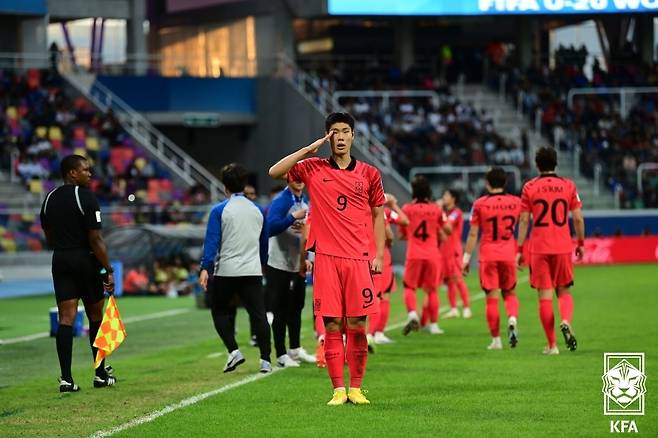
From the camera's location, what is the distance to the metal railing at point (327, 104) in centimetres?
4809

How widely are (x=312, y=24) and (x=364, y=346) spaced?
46.8 metres

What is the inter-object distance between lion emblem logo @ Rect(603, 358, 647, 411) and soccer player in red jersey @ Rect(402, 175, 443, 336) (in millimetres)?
8371

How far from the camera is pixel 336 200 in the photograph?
12.2m

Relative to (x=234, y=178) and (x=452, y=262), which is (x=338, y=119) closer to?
(x=234, y=178)

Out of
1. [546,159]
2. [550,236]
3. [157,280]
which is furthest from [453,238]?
[157,280]

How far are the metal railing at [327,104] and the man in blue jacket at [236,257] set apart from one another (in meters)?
32.4

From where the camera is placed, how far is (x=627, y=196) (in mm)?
48000

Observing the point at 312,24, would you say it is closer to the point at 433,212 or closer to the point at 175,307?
the point at 175,307

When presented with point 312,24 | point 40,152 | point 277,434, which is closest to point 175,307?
point 40,152

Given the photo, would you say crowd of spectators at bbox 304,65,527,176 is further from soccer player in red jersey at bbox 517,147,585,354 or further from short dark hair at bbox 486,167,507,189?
soccer player in red jersey at bbox 517,147,585,354

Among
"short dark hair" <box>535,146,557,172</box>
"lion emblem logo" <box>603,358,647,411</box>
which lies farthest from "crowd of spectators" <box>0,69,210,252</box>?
"lion emblem logo" <box>603,358,647,411</box>

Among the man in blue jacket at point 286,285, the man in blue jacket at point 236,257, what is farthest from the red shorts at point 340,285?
the man in blue jacket at point 286,285

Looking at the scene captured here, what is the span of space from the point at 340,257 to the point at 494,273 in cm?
650

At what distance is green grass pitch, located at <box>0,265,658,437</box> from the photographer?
1105 centimetres
